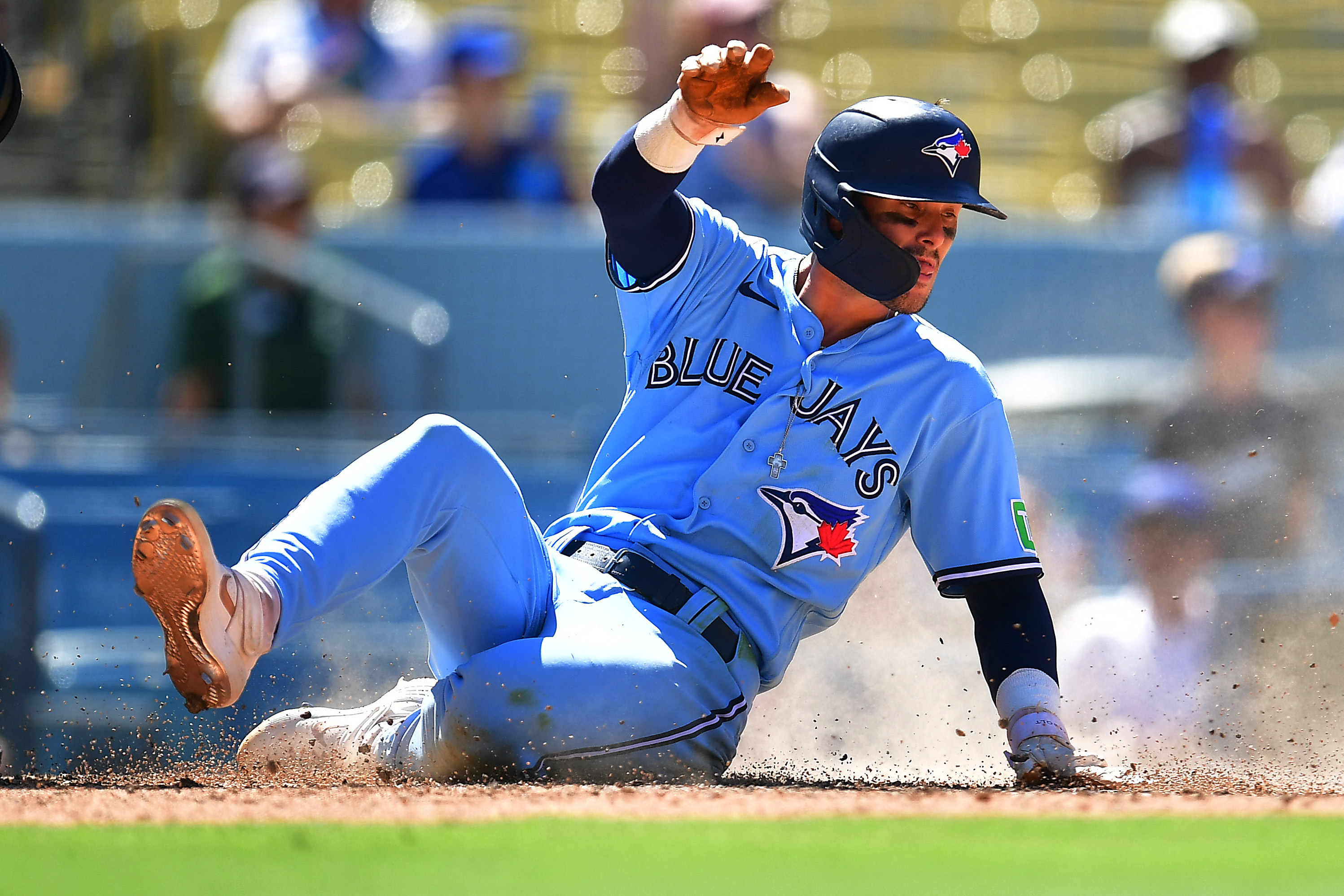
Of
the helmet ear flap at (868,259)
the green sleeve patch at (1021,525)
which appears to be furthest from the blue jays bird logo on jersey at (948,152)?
the green sleeve patch at (1021,525)

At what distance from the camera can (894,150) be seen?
3.69 metres

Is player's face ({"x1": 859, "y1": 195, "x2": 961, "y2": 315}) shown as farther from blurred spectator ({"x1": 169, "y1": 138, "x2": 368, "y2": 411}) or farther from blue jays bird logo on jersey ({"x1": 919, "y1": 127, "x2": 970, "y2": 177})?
blurred spectator ({"x1": 169, "y1": 138, "x2": 368, "y2": 411})

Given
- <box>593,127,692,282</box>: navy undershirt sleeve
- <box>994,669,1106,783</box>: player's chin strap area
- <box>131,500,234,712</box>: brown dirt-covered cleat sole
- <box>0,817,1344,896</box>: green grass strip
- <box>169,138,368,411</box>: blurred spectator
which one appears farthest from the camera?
<box>169,138,368,411</box>: blurred spectator

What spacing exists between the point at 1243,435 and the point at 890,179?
337 cm

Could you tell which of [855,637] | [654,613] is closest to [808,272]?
[654,613]

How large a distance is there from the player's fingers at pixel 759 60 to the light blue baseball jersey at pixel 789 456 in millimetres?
473

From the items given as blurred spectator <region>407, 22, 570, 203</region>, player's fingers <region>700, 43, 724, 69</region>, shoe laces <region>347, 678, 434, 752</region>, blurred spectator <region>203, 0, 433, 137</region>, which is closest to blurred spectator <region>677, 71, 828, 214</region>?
blurred spectator <region>407, 22, 570, 203</region>

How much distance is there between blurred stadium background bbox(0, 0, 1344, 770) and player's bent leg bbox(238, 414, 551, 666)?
199 cm

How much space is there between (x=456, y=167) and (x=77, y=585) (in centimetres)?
267

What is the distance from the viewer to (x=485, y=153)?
7258 mm

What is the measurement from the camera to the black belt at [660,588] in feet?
11.9

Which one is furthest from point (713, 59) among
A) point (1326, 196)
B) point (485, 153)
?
point (1326, 196)

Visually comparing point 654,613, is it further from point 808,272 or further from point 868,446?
point 808,272

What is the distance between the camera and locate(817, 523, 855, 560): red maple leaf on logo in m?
3.66
